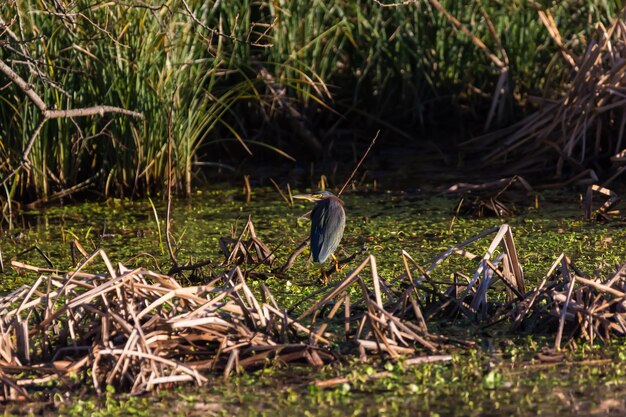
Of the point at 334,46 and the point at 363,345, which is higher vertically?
the point at 334,46

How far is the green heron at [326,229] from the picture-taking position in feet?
13.2

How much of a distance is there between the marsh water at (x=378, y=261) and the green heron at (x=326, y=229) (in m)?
0.13

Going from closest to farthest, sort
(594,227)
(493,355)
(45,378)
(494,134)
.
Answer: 1. (45,378)
2. (493,355)
3. (594,227)
4. (494,134)

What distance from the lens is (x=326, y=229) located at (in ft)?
13.4

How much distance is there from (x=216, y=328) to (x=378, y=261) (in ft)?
4.44

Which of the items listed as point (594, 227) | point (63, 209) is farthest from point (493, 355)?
point (63, 209)

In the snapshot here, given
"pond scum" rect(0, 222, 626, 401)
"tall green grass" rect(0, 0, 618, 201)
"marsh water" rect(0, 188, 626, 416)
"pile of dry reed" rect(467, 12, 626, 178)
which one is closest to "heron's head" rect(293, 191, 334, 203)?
"marsh water" rect(0, 188, 626, 416)

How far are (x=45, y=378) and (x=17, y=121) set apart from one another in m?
2.62

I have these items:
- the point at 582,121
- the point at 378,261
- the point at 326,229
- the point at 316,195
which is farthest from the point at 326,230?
the point at 582,121

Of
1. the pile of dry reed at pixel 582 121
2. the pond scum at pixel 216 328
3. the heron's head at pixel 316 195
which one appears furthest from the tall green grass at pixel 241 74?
the pond scum at pixel 216 328

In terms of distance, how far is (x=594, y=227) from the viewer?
189 inches

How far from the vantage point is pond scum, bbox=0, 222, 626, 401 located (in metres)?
2.94

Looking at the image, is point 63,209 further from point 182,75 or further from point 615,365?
point 615,365

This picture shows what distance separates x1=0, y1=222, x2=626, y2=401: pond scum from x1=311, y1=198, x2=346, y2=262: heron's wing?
23.2 inches
